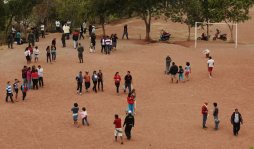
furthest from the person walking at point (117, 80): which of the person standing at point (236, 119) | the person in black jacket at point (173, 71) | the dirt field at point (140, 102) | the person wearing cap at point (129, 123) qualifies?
the person standing at point (236, 119)

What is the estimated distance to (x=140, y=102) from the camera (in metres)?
21.1

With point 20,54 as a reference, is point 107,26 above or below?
above

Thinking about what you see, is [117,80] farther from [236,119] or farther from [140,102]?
[236,119]

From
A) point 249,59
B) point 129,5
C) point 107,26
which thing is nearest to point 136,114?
point 249,59

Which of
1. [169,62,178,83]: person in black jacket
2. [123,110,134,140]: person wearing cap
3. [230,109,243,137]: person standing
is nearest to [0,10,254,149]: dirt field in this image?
[123,110,134,140]: person wearing cap

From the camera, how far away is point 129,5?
132 ft

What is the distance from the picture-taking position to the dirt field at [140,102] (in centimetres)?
1561

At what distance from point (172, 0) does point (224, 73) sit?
16.8 meters

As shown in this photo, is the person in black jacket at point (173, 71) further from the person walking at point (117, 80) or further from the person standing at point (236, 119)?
the person standing at point (236, 119)

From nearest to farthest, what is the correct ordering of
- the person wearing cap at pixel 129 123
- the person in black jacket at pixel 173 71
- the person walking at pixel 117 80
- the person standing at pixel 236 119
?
1. the person wearing cap at pixel 129 123
2. the person standing at pixel 236 119
3. the person walking at pixel 117 80
4. the person in black jacket at pixel 173 71

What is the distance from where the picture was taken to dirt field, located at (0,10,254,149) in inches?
615

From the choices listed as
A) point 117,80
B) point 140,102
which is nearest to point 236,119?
point 140,102

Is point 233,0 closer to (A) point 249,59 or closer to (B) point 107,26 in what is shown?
(A) point 249,59

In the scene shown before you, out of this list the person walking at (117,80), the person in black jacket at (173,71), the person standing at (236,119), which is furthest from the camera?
the person in black jacket at (173,71)
